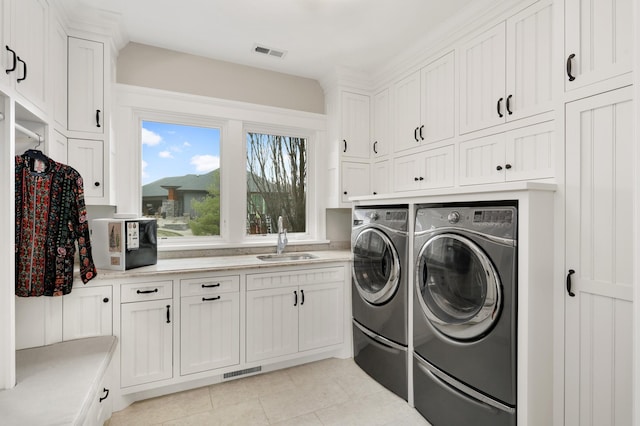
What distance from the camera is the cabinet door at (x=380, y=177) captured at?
3039mm

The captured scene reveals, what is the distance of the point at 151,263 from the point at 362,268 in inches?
64.2

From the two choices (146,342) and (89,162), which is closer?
(146,342)

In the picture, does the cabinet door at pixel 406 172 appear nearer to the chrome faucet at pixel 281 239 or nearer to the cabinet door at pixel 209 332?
the chrome faucet at pixel 281 239

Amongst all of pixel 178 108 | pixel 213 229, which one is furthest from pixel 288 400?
pixel 178 108

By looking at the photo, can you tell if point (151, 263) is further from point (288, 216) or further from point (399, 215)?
point (399, 215)

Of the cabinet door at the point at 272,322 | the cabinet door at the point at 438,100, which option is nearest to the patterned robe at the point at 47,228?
the cabinet door at the point at 272,322

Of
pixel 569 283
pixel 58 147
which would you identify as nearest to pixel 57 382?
pixel 58 147

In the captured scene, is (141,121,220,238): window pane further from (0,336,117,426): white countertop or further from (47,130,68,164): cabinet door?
(0,336,117,426): white countertop

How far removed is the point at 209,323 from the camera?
2271mm

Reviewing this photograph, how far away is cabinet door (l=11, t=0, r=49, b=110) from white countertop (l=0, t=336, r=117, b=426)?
139 centimetres

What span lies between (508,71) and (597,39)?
1.85 ft

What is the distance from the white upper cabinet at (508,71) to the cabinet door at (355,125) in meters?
1.09

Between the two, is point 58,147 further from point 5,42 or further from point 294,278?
point 294,278

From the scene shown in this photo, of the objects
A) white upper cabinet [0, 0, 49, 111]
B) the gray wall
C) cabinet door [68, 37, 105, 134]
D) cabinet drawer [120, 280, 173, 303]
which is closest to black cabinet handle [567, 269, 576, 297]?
cabinet drawer [120, 280, 173, 303]
